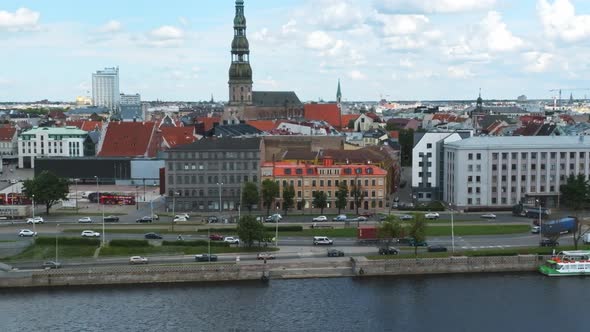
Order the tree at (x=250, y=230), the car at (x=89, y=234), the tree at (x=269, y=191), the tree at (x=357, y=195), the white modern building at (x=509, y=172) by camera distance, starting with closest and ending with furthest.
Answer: the tree at (x=250, y=230) < the car at (x=89, y=234) < the tree at (x=269, y=191) < the tree at (x=357, y=195) < the white modern building at (x=509, y=172)

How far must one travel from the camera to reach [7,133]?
113625 mm

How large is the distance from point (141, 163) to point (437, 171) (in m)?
32.4

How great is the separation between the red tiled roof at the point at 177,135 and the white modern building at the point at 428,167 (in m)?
35.1

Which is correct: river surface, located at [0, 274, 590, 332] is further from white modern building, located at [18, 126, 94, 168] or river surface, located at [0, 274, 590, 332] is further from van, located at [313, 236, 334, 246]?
white modern building, located at [18, 126, 94, 168]

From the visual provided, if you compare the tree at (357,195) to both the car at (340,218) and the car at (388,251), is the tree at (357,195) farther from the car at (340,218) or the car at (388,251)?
the car at (388,251)

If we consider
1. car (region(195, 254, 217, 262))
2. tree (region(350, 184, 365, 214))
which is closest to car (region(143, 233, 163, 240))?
car (region(195, 254, 217, 262))

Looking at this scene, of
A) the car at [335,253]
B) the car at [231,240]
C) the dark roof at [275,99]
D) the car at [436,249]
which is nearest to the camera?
the car at [335,253]

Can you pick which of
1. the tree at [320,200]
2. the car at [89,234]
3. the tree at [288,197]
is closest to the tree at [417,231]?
the tree at [320,200]

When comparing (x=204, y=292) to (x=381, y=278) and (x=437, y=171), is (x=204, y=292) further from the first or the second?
(x=437, y=171)

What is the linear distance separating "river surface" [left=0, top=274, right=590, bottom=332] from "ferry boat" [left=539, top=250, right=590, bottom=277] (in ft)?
1.93

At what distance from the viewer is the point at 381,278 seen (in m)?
44.2

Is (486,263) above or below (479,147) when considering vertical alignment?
below

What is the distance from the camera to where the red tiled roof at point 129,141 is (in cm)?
9012

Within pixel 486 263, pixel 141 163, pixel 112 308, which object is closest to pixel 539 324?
pixel 486 263
